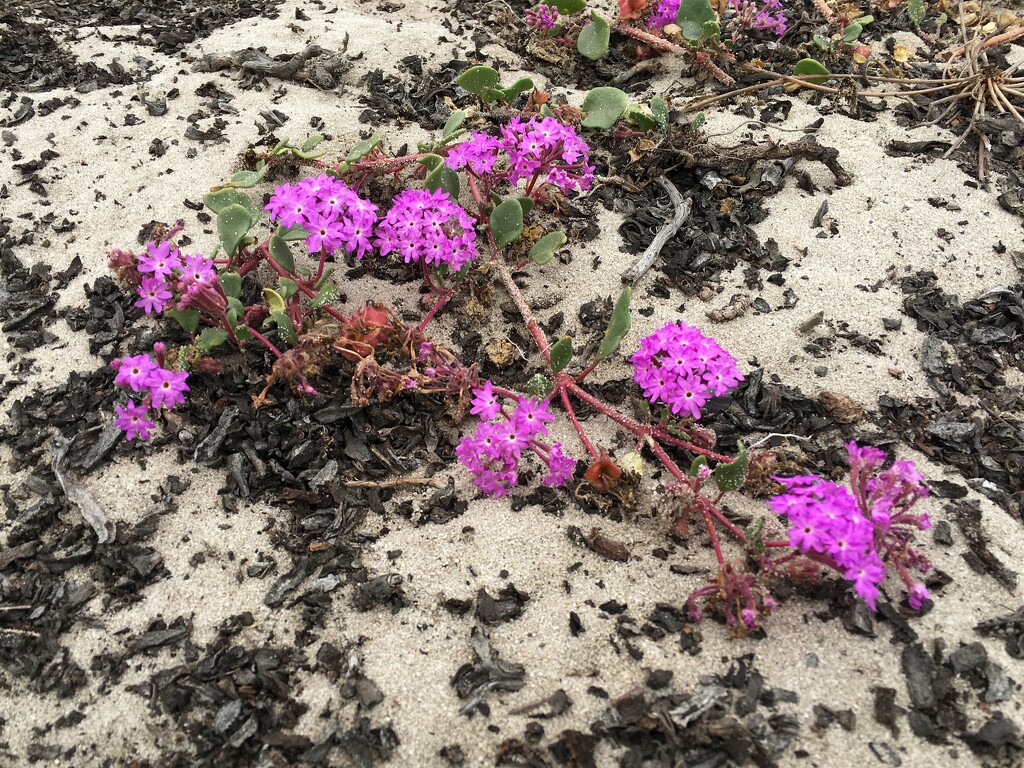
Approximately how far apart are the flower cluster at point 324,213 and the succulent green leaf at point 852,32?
283 cm

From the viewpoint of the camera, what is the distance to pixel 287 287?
8.77ft

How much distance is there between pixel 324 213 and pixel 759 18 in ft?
9.61

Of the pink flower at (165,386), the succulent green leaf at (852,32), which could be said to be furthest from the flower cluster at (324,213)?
the succulent green leaf at (852,32)

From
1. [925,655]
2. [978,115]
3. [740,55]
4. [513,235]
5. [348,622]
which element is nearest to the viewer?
[925,655]

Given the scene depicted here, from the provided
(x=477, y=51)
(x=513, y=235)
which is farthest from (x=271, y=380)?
(x=477, y=51)

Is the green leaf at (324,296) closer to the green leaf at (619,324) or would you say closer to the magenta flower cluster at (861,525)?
the green leaf at (619,324)

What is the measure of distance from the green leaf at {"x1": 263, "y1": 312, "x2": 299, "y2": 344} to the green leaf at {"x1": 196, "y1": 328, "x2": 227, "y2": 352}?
0.61 ft

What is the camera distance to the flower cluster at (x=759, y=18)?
4.12 m

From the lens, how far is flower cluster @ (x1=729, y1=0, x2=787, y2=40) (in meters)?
4.12

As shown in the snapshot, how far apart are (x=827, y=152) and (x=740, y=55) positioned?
1012mm

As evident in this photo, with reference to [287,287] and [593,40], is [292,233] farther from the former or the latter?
[593,40]

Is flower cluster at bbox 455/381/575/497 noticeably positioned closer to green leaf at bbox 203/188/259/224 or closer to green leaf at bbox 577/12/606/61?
green leaf at bbox 203/188/259/224

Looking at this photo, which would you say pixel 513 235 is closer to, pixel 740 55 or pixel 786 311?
pixel 786 311

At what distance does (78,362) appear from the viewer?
2.78 meters
